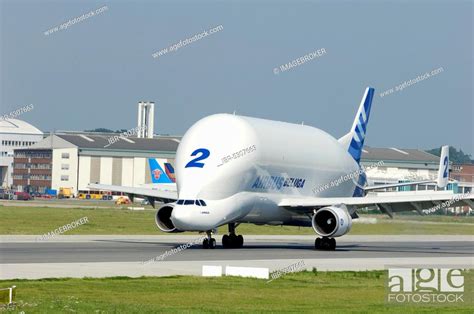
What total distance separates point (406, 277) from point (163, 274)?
704 centimetres

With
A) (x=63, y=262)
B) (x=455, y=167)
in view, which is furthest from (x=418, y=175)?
(x=63, y=262)

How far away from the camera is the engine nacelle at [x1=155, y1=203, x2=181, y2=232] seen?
165 ft

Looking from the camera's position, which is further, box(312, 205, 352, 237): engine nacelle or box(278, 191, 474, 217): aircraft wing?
box(278, 191, 474, 217): aircraft wing

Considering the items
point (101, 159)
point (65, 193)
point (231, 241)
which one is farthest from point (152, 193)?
point (101, 159)

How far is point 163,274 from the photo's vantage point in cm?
3284

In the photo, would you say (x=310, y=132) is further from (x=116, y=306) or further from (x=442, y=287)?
(x=116, y=306)

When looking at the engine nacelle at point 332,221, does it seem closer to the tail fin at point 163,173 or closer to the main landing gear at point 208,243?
the main landing gear at point 208,243

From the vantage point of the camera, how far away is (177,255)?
42.3 meters

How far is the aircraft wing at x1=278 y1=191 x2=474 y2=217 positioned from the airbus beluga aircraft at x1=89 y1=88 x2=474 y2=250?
0.15 ft

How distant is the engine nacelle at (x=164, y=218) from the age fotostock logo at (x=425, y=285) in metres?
14.9

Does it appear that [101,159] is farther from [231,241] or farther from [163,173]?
[231,241]

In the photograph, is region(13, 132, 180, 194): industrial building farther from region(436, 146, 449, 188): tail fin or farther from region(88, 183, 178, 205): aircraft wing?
region(88, 183, 178, 205): aircraft wing

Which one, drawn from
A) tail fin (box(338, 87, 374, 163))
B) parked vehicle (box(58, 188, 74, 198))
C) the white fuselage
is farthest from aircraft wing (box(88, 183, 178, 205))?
parked vehicle (box(58, 188, 74, 198))

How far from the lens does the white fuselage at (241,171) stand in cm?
4716
